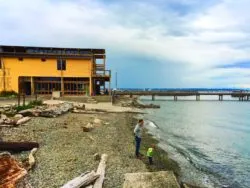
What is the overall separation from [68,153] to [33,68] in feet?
128

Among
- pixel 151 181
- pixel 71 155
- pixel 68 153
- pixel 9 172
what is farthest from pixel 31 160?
pixel 151 181

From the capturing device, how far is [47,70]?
49.1 meters

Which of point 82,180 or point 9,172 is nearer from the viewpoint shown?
point 82,180

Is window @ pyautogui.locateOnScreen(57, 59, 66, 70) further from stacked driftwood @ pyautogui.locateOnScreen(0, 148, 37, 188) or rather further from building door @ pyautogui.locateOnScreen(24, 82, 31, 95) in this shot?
stacked driftwood @ pyautogui.locateOnScreen(0, 148, 37, 188)

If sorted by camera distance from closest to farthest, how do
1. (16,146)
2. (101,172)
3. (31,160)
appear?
(101,172) → (31,160) → (16,146)

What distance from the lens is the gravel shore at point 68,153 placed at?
9.92m

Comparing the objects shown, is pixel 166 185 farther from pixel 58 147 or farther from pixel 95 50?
pixel 95 50

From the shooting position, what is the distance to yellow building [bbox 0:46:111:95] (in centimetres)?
4900

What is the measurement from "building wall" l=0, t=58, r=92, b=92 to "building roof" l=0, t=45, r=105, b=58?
0.81 metres

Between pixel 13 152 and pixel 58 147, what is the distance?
2.16 m

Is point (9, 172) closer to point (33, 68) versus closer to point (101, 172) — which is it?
point (101, 172)

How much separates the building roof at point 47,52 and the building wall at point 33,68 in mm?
815

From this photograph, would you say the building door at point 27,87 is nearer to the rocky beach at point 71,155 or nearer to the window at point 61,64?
the window at point 61,64

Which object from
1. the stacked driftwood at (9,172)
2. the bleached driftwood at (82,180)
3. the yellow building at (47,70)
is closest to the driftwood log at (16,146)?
the stacked driftwood at (9,172)
